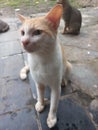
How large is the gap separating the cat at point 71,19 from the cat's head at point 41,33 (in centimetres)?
163

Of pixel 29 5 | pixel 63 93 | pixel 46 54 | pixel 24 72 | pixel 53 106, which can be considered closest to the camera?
pixel 46 54

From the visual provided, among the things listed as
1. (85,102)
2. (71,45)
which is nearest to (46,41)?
(85,102)

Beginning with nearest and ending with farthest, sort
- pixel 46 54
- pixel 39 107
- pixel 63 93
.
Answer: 1. pixel 46 54
2. pixel 39 107
3. pixel 63 93

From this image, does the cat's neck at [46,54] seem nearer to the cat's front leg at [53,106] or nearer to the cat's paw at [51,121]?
the cat's front leg at [53,106]

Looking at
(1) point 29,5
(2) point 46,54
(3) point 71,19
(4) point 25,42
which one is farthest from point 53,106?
(1) point 29,5

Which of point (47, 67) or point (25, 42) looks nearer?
point (25, 42)

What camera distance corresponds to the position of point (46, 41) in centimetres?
121

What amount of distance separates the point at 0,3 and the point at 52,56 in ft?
12.2

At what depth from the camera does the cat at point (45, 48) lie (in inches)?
46.9

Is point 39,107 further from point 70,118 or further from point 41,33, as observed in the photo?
point 41,33

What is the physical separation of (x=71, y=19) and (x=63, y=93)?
135cm

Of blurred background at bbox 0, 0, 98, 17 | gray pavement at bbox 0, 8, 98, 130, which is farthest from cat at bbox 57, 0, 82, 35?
blurred background at bbox 0, 0, 98, 17

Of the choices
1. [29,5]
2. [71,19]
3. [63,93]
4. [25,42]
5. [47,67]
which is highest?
[25,42]

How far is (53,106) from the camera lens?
1.59 metres
